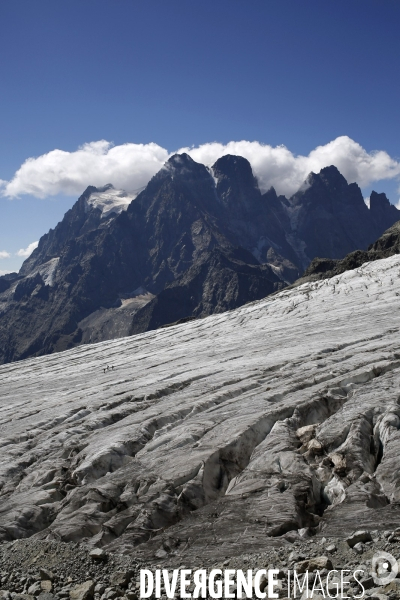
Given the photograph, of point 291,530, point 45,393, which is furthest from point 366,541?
point 45,393

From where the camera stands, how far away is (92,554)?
13.7 m

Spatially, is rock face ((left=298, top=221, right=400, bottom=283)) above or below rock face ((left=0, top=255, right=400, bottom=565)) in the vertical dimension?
above

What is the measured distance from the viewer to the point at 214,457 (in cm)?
1920

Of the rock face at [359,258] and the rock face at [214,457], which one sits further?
the rock face at [359,258]

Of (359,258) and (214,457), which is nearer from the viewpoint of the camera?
(214,457)

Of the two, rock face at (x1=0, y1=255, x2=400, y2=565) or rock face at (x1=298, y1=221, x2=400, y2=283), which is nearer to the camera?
rock face at (x1=0, y1=255, x2=400, y2=565)

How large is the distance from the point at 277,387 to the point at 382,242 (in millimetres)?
164822

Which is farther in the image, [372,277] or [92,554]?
[372,277]

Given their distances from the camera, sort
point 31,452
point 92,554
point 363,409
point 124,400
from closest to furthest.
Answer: point 92,554 < point 363,409 < point 31,452 < point 124,400

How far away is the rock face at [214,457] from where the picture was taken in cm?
1498

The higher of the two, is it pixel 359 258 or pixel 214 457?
pixel 359 258

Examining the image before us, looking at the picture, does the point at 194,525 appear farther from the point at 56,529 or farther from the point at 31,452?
the point at 31,452

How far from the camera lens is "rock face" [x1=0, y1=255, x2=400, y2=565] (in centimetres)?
1498

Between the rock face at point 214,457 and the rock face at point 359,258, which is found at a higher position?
the rock face at point 359,258
